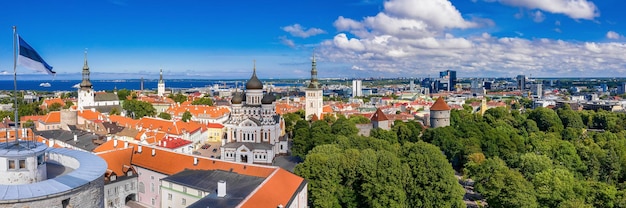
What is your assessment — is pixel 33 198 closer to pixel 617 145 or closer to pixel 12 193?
pixel 12 193

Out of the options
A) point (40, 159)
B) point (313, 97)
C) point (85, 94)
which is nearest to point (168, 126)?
point (313, 97)

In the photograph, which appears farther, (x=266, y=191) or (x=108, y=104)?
(x=108, y=104)

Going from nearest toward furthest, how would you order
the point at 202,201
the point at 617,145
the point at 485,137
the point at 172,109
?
the point at 202,201 < the point at 617,145 < the point at 485,137 < the point at 172,109

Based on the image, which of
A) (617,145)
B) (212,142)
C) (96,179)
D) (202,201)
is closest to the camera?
(96,179)

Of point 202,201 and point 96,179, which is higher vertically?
point 96,179

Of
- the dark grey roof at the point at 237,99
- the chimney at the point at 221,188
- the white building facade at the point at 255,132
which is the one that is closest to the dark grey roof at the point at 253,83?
the white building facade at the point at 255,132

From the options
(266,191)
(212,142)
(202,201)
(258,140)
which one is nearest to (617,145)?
(258,140)

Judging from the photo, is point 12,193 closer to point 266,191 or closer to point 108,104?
point 266,191
